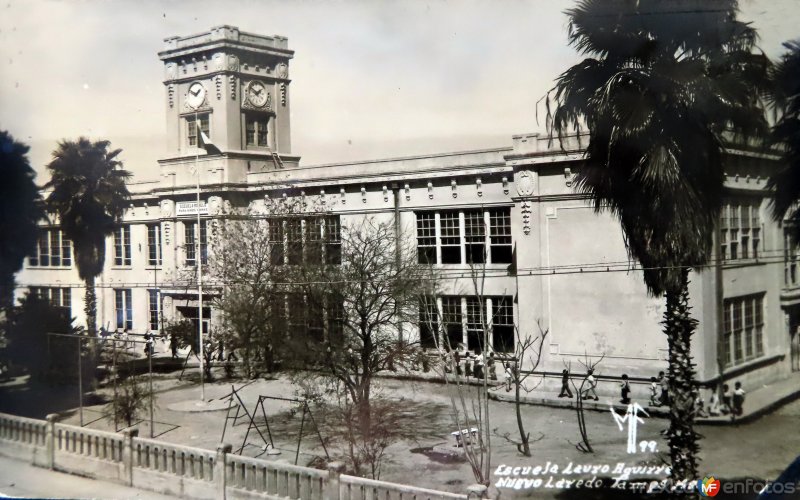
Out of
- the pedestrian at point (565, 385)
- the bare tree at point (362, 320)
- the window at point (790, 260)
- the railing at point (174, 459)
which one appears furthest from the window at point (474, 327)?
the railing at point (174, 459)

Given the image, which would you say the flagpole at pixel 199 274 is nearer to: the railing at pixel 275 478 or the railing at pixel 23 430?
the railing at pixel 275 478

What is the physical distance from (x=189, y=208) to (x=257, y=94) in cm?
200

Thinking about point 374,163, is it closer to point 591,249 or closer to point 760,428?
point 591,249

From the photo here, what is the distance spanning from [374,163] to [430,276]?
5.52 ft

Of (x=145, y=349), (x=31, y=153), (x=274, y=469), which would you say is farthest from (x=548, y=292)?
(x=31, y=153)

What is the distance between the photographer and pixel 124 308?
385 inches

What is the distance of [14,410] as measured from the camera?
10094 mm

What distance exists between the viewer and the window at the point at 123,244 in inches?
383

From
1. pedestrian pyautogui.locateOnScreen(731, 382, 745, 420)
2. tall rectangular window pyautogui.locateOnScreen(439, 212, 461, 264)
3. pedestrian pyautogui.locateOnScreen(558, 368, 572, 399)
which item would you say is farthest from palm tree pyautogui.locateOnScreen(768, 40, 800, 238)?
tall rectangular window pyautogui.locateOnScreen(439, 212, 461, 264)

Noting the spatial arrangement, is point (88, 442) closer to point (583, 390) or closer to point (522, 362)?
point (522, 362)

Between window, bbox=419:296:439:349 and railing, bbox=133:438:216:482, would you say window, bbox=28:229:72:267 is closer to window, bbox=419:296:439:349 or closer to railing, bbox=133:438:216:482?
railing, bbox=133:438:216:482

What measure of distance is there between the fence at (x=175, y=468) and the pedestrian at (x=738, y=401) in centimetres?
319

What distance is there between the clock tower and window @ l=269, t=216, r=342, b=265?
814 millimetres

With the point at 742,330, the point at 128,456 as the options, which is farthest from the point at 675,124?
the point at 128,456
